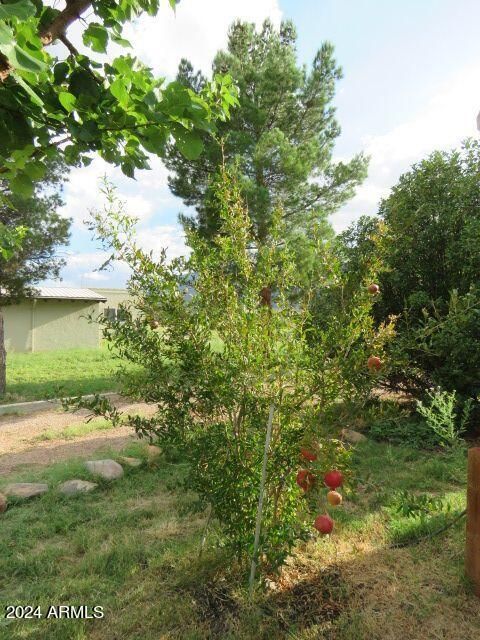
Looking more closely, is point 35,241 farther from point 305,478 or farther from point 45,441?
point 305,478

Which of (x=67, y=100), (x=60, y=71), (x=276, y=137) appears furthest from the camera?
(x=276, y=137)

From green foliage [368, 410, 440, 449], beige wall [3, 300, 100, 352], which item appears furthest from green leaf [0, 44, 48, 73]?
beige wall [3, 300, 100, 352]

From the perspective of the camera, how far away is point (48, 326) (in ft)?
62.3

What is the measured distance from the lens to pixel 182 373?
7.78 ft

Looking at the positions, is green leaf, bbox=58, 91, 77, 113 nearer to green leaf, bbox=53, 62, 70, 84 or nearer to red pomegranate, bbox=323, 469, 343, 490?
green leaf, bbox=53, 62, 70, 84

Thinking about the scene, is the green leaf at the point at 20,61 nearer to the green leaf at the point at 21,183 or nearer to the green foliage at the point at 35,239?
the green leaf at the point at 21,183

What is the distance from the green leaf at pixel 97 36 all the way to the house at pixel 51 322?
15933 mm

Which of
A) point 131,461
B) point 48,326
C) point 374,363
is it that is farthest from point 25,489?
point 48,326

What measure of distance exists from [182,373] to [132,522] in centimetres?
177

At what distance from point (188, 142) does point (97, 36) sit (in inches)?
28.6

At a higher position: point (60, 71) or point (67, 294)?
point (67, 294)

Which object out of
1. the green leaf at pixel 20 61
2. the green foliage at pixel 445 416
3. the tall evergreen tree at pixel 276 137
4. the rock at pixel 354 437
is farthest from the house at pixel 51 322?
the green leaf at pixel 20 61

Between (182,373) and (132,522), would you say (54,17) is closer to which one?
(182,373)

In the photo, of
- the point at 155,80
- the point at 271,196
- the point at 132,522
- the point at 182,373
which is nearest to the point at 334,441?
the point at 182,373
